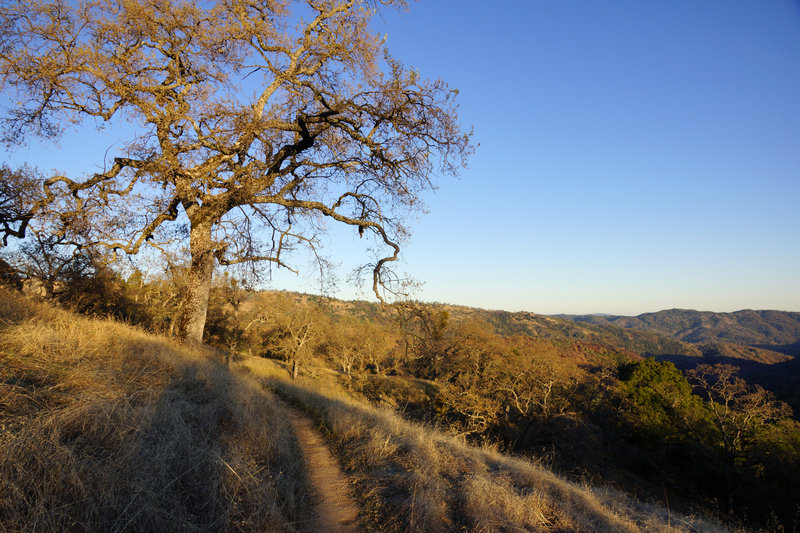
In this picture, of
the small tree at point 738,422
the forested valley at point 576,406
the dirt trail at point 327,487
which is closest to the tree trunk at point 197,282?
the dirt trail at point 327,487

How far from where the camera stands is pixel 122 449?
2689mm


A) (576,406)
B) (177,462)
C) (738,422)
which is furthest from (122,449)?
(738,422)

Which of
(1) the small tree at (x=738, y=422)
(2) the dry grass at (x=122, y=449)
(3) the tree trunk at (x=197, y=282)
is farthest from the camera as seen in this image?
(1) the small tree at (x=738, y=422)

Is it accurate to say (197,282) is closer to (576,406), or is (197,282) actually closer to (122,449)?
(122,449)

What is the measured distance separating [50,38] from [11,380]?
750cm

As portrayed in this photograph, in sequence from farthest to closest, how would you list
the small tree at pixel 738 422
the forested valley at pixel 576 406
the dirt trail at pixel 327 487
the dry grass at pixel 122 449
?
1. the small tree at pixel 738 422
2. the forested valley at pixel 576 406
3. the dirt trail at pixel 327 487
4. the dry grass at pixel 122 449

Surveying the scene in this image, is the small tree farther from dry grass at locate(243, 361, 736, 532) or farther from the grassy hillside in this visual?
the grassy hillside

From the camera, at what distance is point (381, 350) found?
37.8 metres

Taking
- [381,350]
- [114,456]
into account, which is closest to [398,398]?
[381,350]

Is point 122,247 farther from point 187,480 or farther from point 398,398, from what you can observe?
point 398,398

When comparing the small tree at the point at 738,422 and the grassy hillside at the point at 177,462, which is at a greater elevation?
the grassy hillside at the point at 177,462

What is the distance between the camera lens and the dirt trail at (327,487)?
10.6 ft

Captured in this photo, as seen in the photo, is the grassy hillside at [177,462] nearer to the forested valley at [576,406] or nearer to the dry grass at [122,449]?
the dry grass at [122,449]

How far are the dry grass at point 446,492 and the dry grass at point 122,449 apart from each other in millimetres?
793
